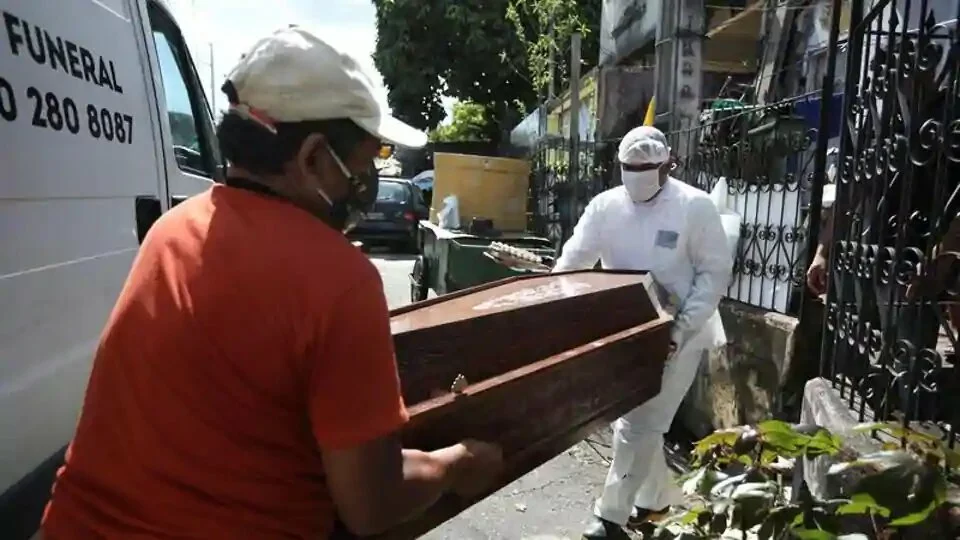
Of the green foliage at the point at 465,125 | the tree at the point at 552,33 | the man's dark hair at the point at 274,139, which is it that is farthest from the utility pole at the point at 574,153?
the green foliage at the point at 465,125

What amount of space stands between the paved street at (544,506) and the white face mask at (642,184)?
1.27 meters

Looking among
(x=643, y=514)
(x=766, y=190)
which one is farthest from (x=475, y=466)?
(x=766, y=190)

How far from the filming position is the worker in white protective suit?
3.85 m

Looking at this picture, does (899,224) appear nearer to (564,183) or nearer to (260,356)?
(260,356)

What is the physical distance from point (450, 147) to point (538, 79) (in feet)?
40.2

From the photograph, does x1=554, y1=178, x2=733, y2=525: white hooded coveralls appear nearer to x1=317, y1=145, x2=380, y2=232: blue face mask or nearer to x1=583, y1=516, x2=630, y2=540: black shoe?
x1=583, y1=516, x2=630, y2=540: black shoe

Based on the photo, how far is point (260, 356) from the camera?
1262 mm

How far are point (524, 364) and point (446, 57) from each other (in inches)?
907

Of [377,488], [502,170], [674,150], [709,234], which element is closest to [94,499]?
[377,488]

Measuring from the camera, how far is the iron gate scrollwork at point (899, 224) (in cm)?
202

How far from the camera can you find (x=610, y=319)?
270 centimetres

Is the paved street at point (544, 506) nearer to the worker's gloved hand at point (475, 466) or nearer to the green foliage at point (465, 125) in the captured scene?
the worker's gloved hand at point (475, 466)

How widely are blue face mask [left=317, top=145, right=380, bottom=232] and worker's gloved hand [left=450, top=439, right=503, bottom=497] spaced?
510mm

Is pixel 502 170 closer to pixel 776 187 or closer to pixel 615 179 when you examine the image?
pixel 615 179
